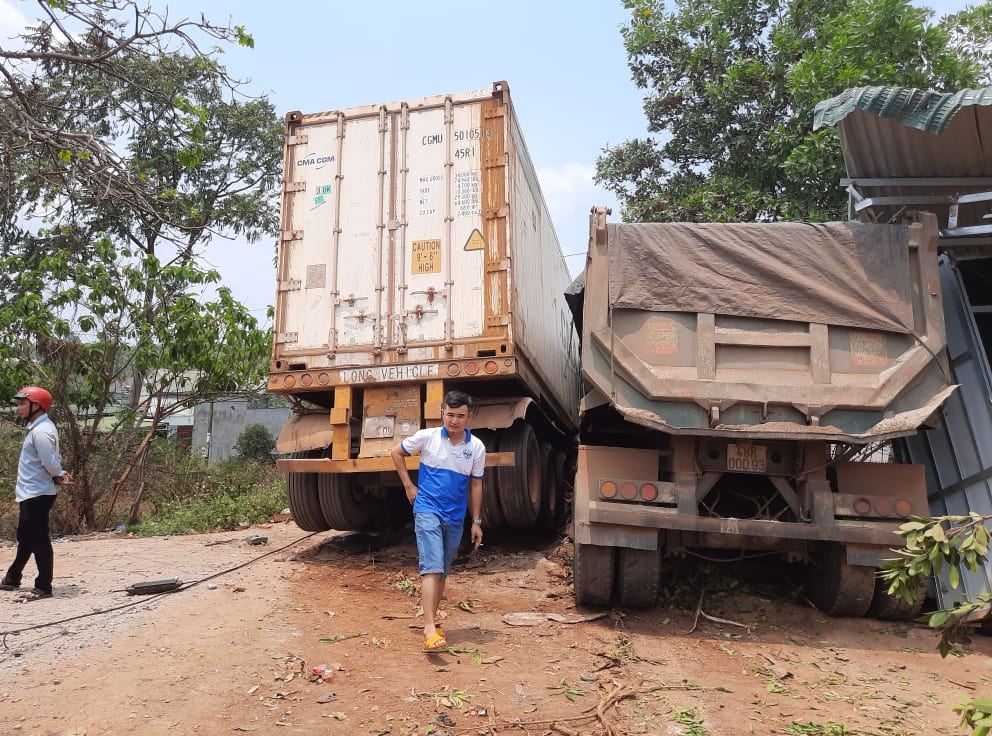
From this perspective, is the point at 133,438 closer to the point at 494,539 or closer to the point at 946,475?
the point at 494,539

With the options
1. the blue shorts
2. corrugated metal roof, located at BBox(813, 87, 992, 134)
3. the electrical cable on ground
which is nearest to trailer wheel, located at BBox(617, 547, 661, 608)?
the blue shorts

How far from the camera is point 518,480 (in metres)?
6.65

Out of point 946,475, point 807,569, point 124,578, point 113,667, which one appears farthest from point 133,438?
point 946,475

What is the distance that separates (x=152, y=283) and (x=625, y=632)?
835cm

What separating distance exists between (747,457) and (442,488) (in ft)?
6.73

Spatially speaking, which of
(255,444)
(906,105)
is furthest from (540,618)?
(255,444)

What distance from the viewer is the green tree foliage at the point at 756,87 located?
10602mm

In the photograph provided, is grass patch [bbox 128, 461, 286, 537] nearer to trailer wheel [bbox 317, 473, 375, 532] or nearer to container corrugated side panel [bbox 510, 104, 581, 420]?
trailer wheel [bbox 317, 473, 375, 532]

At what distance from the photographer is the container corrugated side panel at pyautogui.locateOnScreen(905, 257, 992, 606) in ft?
17.5

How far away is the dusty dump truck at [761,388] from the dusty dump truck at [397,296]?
4.82ft

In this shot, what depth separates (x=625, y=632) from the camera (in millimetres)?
4812

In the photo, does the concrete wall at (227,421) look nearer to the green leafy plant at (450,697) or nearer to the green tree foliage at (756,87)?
the green tree foliage at (756,87)

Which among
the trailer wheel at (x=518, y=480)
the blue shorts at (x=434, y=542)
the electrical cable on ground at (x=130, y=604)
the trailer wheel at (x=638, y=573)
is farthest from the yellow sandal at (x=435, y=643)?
the trailer wheel at (x=518, y=480)

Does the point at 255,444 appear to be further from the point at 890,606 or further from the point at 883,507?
the point at 883,507
